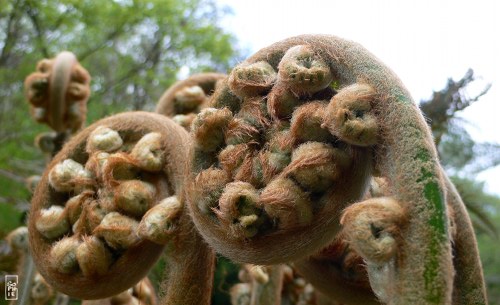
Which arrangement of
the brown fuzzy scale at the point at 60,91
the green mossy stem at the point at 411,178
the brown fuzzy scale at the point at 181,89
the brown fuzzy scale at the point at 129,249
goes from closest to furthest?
1. the green mossy stem at the point at 411,178
2. the brown fuzzy scale at the point at 129,249
3. the brown fuzzy scale at the point at 181,89
4. the brown fuzzy scale at the point at 60,91

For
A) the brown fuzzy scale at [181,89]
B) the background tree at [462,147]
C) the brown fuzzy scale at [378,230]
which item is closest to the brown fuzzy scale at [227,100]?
the brown fuzzy scale at [378,230]

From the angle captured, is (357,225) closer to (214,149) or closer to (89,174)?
(214,149)

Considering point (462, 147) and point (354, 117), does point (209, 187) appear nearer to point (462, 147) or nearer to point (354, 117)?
point (354, 117)

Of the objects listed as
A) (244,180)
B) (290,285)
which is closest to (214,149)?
(244,180)

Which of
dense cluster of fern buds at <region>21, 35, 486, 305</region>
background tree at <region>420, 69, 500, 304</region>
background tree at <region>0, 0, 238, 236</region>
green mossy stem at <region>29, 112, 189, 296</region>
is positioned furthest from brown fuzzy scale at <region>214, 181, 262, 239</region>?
background tree at <region>0, 0, 238, 236</region>

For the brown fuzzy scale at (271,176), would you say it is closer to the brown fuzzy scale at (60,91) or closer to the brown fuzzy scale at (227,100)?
the brown fuzzy scale at (227,100)
